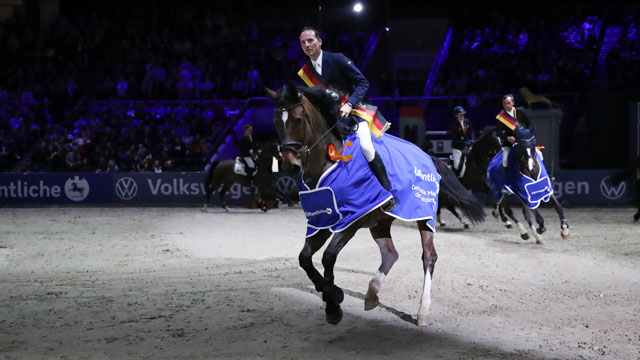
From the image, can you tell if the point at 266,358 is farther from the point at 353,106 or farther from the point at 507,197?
the point at 507,197

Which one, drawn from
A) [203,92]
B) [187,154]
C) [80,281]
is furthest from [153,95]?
[80,281]

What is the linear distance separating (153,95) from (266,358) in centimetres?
2290

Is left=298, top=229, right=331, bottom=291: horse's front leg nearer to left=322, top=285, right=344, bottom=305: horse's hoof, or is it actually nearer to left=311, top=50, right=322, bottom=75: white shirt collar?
left=322, top=285, right=344, bottom=305: horse's hoof

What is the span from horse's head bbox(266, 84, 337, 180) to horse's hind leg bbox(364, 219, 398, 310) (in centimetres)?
145

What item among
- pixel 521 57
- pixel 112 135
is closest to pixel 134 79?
pixel 112 135

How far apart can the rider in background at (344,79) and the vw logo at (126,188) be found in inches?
686

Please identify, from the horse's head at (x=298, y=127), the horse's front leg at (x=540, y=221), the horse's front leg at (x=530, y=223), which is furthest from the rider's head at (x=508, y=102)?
the horse's head at (x=298, y=127)

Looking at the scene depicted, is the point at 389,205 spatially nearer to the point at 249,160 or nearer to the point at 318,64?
the point at 318,64

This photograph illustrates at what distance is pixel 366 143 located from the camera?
6.89 m

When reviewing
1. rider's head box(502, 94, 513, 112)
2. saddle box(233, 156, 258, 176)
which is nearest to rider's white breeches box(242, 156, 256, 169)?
saddle box(233, 156, 258, 176)

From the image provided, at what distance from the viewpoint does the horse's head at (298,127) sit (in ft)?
20.9

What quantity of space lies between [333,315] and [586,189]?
17525 mm

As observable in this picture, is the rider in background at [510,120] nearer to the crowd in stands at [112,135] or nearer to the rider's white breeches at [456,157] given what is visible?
the rider's white breeches at [456,157]

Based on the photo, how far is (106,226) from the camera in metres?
16.7
